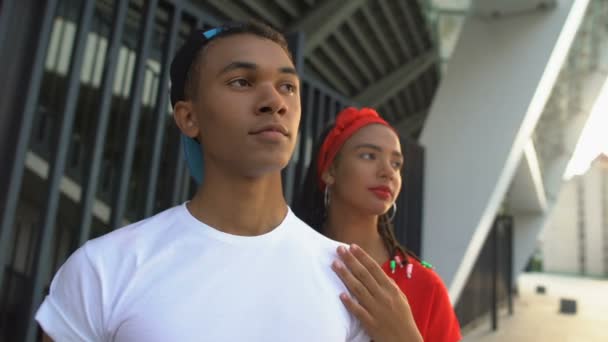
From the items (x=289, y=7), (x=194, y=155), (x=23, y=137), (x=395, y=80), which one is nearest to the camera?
(x=194, y=155)

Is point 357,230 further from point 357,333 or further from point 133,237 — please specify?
point 133,237

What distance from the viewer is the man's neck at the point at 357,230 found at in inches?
56.5

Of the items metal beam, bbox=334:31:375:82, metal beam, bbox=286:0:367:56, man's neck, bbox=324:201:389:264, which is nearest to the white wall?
man's neck, bbox=324:201:389:264

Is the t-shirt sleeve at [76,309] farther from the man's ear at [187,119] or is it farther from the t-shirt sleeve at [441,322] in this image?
the t-shirt sleeve at [441,322]

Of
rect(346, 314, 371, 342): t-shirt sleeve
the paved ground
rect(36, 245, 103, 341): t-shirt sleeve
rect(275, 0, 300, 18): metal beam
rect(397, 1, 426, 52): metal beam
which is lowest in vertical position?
the paved ground

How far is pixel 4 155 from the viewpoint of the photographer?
133 cm

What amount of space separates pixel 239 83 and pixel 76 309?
48 centimetres

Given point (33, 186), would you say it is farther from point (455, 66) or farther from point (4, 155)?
point (455, 66)

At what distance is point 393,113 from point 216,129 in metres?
14.1

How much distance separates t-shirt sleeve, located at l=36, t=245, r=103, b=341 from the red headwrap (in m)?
0.94

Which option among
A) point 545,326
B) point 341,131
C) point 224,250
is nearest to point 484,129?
point 341,131

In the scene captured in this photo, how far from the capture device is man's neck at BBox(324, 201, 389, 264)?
4.71ft

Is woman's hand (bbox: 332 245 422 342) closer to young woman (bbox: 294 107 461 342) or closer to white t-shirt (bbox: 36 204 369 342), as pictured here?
white t-shirt (bbox: 36 204 369 342)

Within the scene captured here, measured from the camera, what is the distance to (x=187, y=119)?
90 cm
